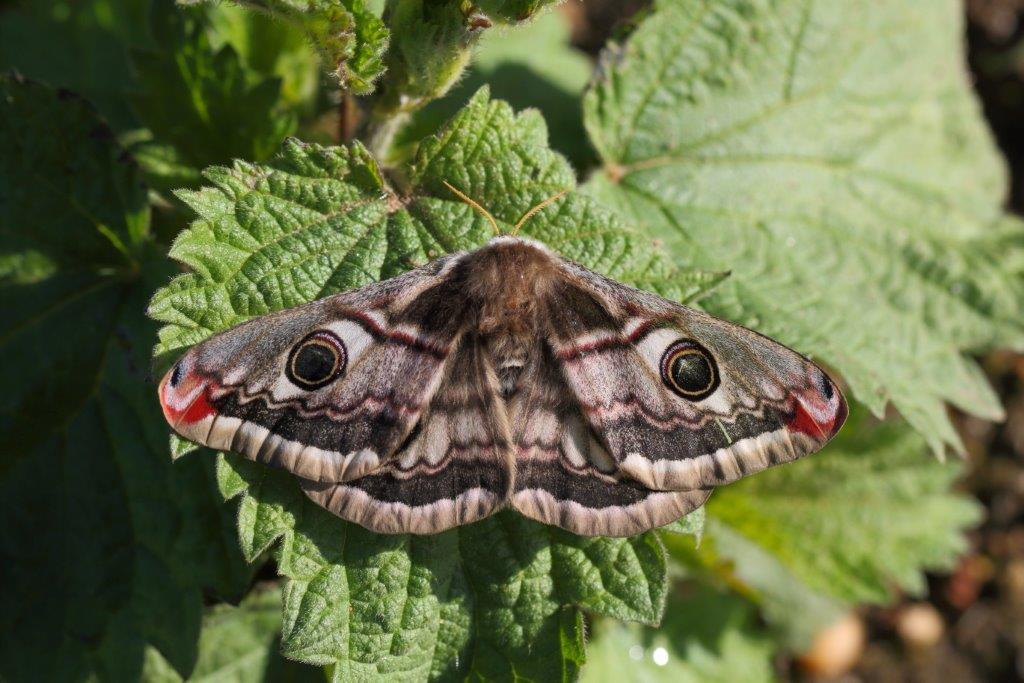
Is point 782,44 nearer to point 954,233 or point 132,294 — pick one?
point 954,233

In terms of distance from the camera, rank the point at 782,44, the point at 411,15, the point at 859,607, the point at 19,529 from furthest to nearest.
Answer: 1. the point at 859,607
2. the point at 782,44
3. the point at 19,529
4. the point at 411,15

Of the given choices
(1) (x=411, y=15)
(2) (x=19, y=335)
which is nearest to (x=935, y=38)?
(1) (x=411, y=15)

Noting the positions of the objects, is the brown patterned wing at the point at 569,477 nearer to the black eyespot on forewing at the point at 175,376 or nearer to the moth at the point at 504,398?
the moth at the point at 504,398

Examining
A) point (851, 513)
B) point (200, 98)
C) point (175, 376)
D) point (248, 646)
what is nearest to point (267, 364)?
point (175, 376)

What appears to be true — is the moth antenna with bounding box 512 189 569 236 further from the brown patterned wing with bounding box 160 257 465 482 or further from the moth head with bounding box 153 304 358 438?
the moth head with bounding box 153 304 358 438

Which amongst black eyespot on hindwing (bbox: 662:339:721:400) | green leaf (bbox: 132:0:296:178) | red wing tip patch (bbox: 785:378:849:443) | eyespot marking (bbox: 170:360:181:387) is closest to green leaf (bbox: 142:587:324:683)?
eyespot marking (bbox: 170:360:181:387)

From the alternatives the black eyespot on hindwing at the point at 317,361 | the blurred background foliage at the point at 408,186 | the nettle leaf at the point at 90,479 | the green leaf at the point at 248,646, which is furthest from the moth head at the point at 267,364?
the green leaf at the point at 248,646
